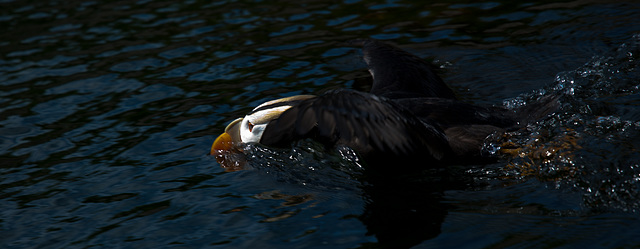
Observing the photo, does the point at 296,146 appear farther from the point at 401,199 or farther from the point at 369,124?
the point at 369,124

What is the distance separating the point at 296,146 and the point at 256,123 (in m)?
0.38

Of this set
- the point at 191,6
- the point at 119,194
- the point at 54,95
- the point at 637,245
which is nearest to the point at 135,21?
the point at 191,6

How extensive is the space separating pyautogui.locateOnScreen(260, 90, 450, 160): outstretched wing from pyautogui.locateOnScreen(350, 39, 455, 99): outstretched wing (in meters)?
1.41

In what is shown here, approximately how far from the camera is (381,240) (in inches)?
145

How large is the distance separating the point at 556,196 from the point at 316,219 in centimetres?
139

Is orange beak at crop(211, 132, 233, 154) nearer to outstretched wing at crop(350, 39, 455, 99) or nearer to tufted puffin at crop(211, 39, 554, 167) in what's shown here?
tufted puffin at crop(211, 39, 554, 167)

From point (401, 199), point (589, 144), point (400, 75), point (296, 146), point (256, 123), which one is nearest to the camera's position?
point (401, 199)

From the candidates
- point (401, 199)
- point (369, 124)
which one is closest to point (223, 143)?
point (401, 199)

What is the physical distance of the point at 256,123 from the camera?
4.81 m

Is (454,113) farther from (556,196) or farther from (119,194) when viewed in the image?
(119,194)

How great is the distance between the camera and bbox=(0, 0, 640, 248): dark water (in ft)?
12.8

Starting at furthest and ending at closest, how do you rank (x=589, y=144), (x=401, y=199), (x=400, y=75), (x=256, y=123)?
(x=400, y=75) < (x=256, y=123) < (x=589, y=144) < (x=401, y=199)

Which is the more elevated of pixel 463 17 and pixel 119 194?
pixel 463 17

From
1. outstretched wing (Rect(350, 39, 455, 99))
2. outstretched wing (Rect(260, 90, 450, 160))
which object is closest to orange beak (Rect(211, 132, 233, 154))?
outstretched wing (Rect(260, 90, 450, 160))
